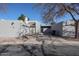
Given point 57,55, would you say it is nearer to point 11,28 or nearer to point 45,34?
point 45,34

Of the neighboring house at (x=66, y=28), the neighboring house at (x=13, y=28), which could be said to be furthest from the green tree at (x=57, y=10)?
the neighboring house at (x=13, y=28)

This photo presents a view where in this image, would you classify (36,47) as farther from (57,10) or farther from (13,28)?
(57,10)

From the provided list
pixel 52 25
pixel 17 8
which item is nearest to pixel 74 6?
pixel 52 25

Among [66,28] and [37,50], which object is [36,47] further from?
[66,28]

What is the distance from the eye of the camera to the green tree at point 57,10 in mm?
7508

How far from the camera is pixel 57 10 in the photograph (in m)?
7.56

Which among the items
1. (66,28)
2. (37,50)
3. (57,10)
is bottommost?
(37,50)

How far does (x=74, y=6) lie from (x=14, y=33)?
48.0 inches

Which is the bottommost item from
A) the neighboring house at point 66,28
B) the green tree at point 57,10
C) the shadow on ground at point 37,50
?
the shadow on ground at point 37,50

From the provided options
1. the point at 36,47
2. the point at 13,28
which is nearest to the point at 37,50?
the point at 36,47

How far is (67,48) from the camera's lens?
7531 millimetres

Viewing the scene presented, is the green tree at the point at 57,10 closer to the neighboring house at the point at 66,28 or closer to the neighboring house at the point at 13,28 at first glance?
the neighboring house at the point at 66,28

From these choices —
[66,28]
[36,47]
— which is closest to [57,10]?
[66,28]

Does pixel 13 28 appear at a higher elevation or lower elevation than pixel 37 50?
higher
